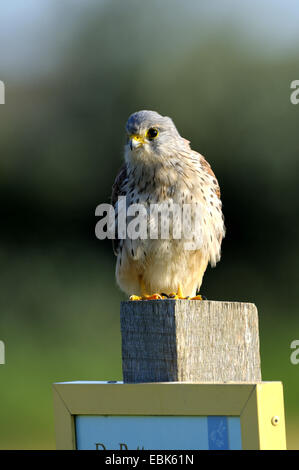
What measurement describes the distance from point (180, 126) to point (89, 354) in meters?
3.43

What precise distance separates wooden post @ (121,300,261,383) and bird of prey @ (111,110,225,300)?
1.27 meters

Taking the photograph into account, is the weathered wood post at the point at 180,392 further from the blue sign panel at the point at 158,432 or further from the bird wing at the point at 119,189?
the bird wing at the point at 119,189

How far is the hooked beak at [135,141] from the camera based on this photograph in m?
3.74

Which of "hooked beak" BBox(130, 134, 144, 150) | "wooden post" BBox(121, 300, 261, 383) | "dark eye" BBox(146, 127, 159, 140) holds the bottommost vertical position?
"wooden post" BBox(121, 300, 261, 383)

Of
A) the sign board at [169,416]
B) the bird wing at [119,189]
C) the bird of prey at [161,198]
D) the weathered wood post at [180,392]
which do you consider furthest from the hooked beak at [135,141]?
the sign board at [169,416]

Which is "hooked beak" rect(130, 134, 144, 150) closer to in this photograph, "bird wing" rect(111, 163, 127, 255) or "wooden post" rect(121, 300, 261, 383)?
"bird wing" rect(111, 163, 127, 255)

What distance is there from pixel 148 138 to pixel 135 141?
75mm

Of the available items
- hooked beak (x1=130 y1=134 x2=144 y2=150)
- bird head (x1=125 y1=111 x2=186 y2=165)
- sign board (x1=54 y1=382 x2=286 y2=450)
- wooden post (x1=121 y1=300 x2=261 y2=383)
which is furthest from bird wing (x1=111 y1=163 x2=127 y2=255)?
sign board (x1=54 y1=382 x2=286 y2=450)

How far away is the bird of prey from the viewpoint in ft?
12.4

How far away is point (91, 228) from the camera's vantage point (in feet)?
33.0

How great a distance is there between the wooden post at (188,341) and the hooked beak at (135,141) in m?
1.52

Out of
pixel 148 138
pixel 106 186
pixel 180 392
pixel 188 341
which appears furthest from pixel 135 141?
pixel 106 186

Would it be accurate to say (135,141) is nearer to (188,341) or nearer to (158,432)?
(188,341)
